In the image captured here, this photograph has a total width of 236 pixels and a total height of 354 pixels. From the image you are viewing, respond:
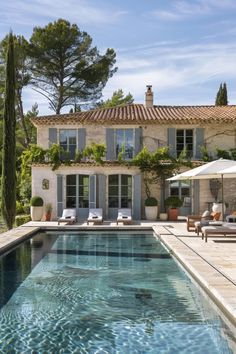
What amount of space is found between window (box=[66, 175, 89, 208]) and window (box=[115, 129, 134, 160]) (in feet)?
9.15

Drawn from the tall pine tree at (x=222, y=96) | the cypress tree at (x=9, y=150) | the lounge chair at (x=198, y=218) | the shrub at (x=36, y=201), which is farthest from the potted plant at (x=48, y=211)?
the tall pine tree at (x=222, y=96)

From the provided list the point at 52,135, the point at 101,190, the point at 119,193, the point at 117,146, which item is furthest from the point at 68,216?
the point at 117,146

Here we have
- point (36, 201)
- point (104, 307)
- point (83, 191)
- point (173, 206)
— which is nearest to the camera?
point (104, 307)

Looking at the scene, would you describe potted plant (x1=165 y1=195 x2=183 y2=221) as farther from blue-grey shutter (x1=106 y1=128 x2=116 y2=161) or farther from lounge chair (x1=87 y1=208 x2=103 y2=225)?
blue-grey shutter (x1=106 y1=128 x2=116 y2=161)

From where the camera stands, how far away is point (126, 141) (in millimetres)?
25172

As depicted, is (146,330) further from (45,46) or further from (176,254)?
(45,46)

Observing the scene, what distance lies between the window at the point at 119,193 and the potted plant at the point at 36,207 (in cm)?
363

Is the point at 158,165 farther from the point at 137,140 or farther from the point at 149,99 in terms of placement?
the point at 149,99

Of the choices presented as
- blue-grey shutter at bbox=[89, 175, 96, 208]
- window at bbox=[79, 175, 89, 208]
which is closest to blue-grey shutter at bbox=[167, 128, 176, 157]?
blue-grey shutter at bbox=[89, 175, 96, 208]

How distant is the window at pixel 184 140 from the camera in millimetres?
25328

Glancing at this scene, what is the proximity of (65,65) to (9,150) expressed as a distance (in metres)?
17.0

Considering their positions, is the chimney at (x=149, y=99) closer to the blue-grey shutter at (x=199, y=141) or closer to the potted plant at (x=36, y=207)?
the blue-grey shutter at (x=199, y=141)

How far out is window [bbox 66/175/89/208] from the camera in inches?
926

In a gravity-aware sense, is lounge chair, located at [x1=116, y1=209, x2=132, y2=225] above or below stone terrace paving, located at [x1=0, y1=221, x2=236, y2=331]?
above
